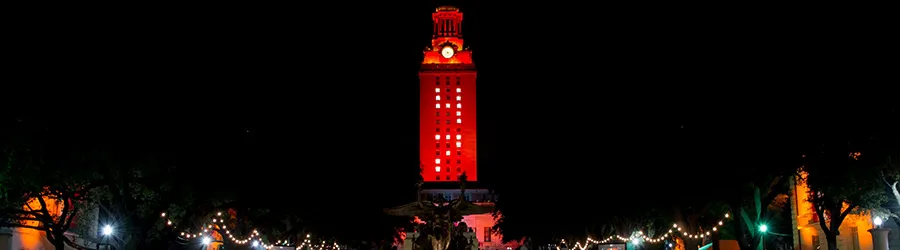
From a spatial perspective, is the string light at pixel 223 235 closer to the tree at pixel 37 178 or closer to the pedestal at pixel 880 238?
the tree at pixel 37 178

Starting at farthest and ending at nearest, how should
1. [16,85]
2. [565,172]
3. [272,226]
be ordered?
[565,172] → [272,226] → [16,85]

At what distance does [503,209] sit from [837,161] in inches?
2427

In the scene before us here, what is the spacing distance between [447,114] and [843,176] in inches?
4885

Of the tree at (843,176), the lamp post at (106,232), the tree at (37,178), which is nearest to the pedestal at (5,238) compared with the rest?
the lamp post at (106,232)

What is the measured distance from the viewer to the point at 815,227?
5034 centimetres

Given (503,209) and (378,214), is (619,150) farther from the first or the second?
(503,209)

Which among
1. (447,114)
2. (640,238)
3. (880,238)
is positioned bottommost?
(880,238)

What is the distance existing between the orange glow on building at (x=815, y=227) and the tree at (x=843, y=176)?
1.94 m

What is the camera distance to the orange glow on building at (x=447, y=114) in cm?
15475

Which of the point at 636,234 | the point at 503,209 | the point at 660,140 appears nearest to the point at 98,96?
the point at 660,140

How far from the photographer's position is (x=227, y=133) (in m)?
37.2

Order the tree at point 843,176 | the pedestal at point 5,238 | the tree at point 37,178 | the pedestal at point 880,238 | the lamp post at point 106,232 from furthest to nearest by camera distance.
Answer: the pedestal at point 5,238, the lamp post at point 106,232, the pedestal at point 880,238, the tree at point 843,176, the tree at point 37,178

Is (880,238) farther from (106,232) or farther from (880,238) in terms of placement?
(106,232)

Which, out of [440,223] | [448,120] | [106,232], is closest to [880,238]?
[440,223]
